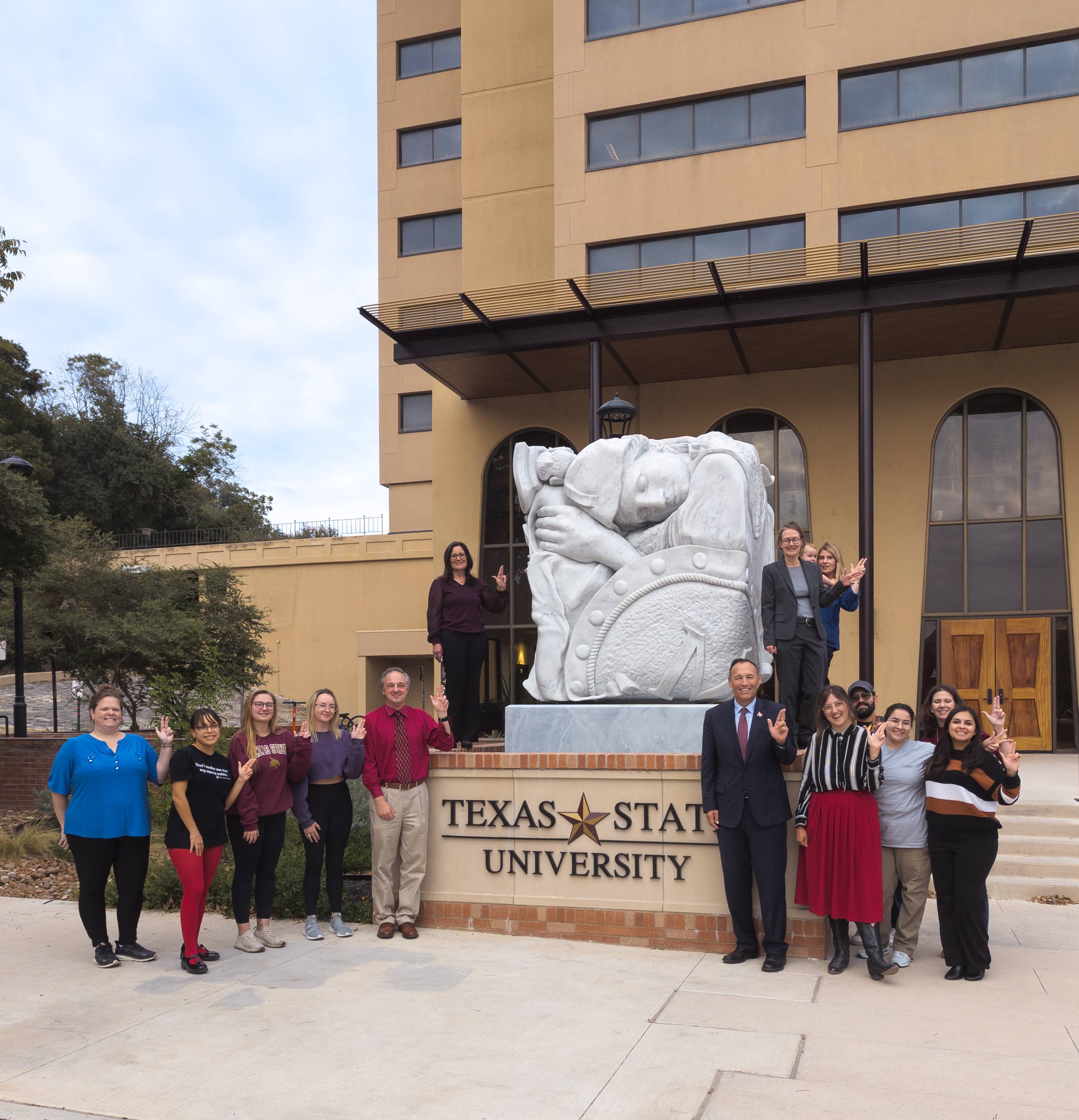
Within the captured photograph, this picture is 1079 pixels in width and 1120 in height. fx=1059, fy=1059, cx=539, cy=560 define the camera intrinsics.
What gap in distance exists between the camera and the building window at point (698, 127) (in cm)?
1953

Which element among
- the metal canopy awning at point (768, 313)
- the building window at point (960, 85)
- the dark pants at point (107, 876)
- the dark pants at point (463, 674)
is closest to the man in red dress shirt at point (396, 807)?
the dark pants at point (463, 674)

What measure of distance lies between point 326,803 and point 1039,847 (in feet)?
21.2

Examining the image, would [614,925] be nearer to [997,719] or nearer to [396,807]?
[396,807]

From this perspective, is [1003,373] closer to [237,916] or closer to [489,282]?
[489,282]

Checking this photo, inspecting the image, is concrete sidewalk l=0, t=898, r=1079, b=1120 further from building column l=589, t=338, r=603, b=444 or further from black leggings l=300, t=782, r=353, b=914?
building column l=589, t=338, r=603, b=444

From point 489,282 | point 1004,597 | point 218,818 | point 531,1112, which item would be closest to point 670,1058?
point 531,1112

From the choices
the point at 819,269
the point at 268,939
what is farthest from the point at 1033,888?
the point at 819,269

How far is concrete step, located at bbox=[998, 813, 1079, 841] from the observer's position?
9938mm

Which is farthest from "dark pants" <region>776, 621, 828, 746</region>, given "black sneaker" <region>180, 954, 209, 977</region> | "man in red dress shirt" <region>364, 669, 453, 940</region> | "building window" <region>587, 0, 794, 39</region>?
"building window" <region>587, 0, 794, 39</region>

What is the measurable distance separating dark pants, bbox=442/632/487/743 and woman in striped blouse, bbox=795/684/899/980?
3032 mm

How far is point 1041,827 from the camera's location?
10023mm

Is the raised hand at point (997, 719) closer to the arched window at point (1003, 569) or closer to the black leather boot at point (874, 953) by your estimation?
the black leather boot at point (874, 953)

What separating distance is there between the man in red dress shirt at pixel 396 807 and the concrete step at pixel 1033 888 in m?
4.87

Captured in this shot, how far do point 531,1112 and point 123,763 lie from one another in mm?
3664
